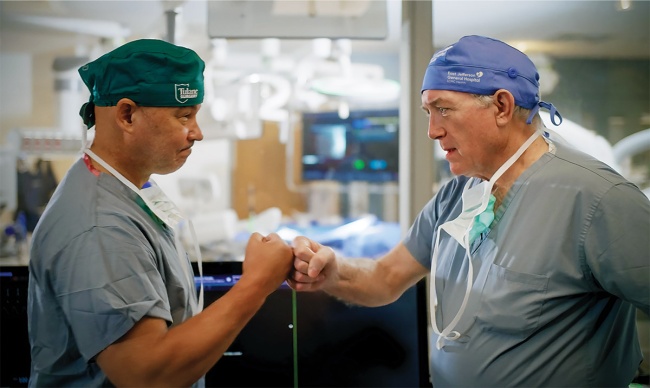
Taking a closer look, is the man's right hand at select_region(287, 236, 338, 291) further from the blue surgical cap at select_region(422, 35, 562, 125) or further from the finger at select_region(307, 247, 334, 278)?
the blue surgical cap at select_region(422, 35, 562, 125)

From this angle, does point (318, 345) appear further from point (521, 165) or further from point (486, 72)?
point (486, 72)

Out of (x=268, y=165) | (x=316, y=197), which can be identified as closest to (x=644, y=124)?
(x=316, y=197)

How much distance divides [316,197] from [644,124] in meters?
2.72

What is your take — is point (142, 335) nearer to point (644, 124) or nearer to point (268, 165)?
point (644, 124)

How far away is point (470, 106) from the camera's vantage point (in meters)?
1.28

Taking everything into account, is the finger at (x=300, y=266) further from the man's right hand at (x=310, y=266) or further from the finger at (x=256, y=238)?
the finger at (x=256, y=238)

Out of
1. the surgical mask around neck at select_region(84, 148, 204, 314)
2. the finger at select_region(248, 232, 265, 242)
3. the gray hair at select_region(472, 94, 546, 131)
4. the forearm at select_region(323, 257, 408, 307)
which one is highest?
the gray hair at select_region(472, 94, 546, 131)

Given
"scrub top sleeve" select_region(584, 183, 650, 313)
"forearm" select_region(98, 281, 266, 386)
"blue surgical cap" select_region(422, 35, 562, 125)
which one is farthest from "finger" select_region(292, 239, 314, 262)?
"scrub top sleeve" select_region(584, 183, 650, 313)

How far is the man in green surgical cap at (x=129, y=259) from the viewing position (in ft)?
3.25

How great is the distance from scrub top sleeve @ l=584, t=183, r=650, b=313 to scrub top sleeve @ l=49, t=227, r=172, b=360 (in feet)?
2.60

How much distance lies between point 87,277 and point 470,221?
0.78 meters

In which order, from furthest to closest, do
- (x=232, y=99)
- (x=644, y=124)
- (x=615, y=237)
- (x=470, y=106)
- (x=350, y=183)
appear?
(x=350, y=183), (x=232, y=99), (x=644, y=124), (x=470, y=106), (x=615, y=237)

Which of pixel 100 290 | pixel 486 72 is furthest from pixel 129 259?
pixel 486 72

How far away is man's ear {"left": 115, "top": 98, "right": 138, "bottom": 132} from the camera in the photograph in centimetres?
A: 111
